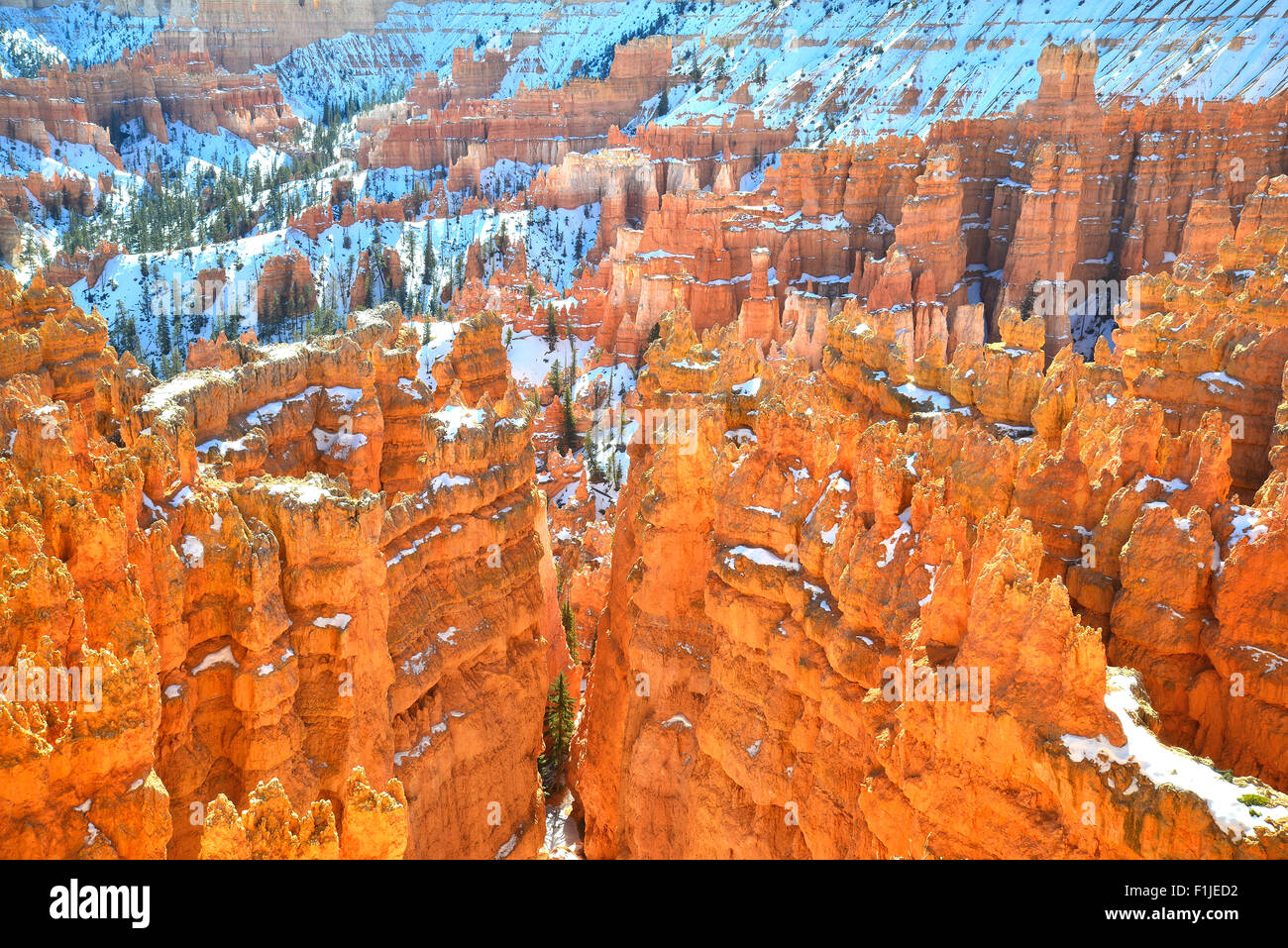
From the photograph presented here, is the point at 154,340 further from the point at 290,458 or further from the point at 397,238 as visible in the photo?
the point at 290,458

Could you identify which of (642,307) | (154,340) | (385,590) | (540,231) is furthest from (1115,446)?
(540,231)

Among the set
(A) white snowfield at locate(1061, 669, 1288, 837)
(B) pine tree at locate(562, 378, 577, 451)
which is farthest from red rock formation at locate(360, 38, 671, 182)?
(A) white snowfield at locate(1061, 669, 1288, 837)

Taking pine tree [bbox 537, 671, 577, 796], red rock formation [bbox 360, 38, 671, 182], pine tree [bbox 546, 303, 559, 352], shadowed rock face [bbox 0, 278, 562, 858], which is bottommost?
pine tree [bbox 537, 671, 577, 796]

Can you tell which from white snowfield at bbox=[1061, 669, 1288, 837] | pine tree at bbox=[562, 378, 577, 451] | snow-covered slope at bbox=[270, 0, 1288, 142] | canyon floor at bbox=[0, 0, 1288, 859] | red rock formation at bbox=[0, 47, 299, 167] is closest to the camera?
white snowfield at bbox=[1061, 669, 1288, 837]

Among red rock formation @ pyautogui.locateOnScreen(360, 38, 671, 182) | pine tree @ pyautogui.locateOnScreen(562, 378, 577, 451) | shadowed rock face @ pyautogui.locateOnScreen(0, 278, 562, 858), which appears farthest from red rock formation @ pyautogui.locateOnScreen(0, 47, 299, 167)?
shadowed rock face @ pyautogui.locateOnScreen(0, 278, 562, 858)

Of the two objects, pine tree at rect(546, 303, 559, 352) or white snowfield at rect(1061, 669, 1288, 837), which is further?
pine tree at rect(546, 303, 559, 352)

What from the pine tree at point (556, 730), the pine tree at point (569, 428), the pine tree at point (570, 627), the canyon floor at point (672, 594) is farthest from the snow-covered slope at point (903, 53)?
the pine tree at point (556, 730)

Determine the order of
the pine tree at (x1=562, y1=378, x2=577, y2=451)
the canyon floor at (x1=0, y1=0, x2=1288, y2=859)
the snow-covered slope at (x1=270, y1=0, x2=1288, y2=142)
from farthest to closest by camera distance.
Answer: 1. the snow-covered slope at (x1=270, y1=0, x2=1288, y2=142)
2. the pine tree at (x1=562, y1=378, x2=577, y2=451)
3. the canyon floor at (x1=0, y1=0, x2=1288, y2=859)

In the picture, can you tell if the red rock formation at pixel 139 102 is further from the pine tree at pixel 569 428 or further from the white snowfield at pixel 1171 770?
the white snowfield at pixel 1171 770

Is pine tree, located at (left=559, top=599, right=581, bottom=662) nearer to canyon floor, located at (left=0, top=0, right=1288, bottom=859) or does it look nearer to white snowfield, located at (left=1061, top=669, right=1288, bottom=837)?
canyon floor, located at (left=0, top=0, right=1288, bottom=859)

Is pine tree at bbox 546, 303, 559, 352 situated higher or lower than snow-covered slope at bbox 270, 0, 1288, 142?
lower
